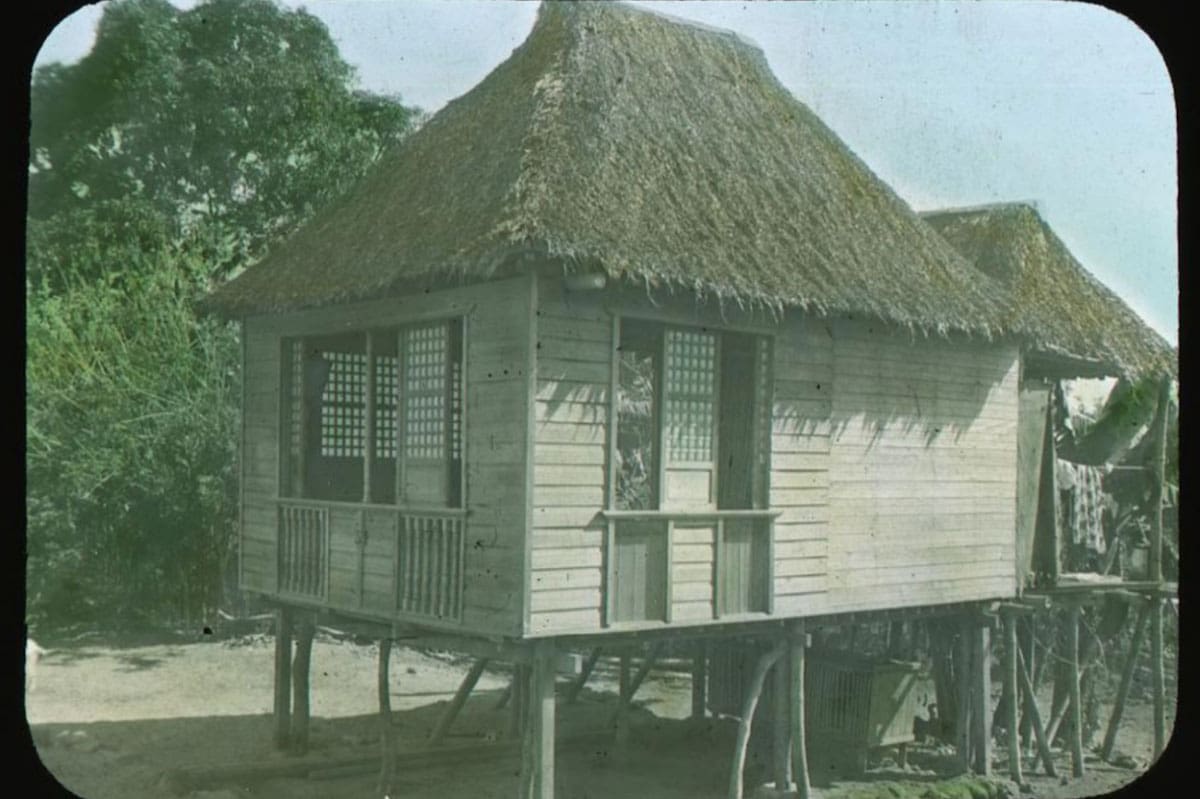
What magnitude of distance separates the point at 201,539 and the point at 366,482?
10368 millimetres

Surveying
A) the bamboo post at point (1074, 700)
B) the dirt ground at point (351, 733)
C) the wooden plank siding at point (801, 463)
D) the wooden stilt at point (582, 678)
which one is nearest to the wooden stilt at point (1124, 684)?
the dirt ground at point (351, 733)

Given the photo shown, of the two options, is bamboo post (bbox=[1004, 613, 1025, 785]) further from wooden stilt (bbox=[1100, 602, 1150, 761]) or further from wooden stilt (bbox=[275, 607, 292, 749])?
wooden stilt (bbox=[275, 607, 292, 749])

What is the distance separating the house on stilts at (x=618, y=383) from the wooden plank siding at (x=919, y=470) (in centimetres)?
4

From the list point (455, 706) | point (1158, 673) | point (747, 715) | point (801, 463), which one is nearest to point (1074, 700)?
point (1158, 673)

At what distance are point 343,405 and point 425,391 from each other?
2.85 metres

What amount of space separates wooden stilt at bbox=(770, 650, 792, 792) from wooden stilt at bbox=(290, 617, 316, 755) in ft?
16.0

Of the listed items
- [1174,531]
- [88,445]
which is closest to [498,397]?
[88,445]

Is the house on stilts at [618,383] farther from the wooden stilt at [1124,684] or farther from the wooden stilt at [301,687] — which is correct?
the wooden stilt at [1124,684]

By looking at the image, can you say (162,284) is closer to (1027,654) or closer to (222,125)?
(222,125)

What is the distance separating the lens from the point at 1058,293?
15.9 meters

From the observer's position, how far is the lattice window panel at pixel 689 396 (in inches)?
435

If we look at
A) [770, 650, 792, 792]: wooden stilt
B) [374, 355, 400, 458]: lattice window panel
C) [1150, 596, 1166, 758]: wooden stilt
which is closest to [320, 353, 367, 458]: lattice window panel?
[374, 355, 400, 458]: lattice window panel

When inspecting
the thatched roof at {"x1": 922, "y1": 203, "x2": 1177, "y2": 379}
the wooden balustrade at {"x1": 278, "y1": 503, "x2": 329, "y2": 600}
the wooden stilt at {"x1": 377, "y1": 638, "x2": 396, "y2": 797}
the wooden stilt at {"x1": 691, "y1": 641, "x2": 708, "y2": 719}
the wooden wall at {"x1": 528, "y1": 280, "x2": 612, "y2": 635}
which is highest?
the thatched roof at {"x1": 922, "y1": 203, "x2": 1177, "y2": 379}

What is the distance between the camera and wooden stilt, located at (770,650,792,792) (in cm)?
1245
